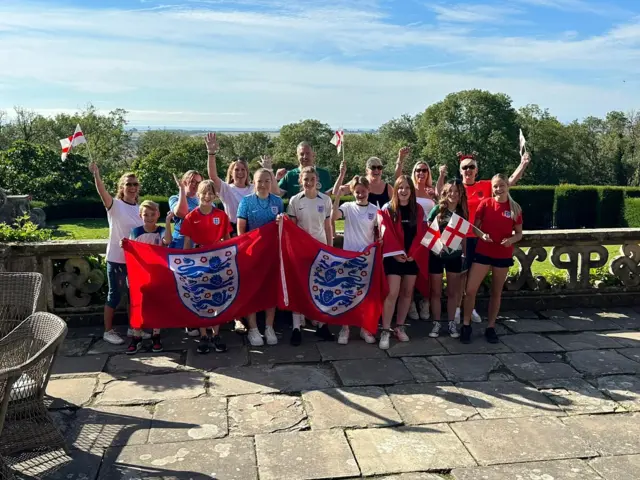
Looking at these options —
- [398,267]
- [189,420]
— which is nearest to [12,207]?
[398,267]

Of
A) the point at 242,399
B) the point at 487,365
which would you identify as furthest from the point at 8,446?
the point at 487,365

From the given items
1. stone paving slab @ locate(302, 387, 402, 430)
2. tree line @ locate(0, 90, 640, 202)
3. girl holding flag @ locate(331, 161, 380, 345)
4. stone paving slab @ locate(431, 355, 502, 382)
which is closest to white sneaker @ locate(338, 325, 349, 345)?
girl holding flag @ locate(331, 161, 380, 345)

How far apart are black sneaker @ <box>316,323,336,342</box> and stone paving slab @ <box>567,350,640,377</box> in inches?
89.3

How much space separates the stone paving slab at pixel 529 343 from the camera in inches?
222

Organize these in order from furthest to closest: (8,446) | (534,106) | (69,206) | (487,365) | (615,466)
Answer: (534,106)
(69,206)
(487,365)
(615,466)
(8,446)

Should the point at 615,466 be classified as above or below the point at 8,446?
below

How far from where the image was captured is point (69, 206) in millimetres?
24391

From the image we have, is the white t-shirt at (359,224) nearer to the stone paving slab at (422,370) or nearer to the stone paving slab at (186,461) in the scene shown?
the stone paving slab at (422,370)

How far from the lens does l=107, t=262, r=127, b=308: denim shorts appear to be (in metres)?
5.65

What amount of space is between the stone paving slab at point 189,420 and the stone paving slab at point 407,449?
3.16ft

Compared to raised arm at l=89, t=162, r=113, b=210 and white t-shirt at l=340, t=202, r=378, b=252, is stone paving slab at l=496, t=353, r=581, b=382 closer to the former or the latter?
white t-shirt at l=340, t=202, r=378, b=252

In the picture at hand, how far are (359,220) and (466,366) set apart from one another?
5.69 ft

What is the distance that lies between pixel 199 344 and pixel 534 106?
167 ft

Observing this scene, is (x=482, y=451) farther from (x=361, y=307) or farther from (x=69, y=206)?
(x=69, y=206)
